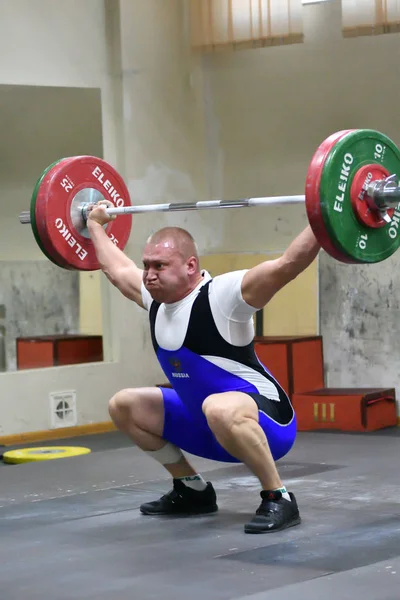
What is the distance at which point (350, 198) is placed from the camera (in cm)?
333

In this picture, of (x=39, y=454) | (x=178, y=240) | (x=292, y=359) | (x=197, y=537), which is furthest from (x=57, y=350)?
(x=197, y=537)

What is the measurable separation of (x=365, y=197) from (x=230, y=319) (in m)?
0.56

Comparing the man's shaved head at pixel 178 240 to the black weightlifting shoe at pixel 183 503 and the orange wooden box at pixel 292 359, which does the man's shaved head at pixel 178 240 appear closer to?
the black weightlifting shoe at pixel 183 503

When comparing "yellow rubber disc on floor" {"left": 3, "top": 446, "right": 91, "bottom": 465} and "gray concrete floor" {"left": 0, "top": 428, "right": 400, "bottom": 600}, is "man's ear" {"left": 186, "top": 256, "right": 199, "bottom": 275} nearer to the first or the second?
"gray concrete floor" {"left": 0, "top": 428, "right": 400, "bottom": 600}

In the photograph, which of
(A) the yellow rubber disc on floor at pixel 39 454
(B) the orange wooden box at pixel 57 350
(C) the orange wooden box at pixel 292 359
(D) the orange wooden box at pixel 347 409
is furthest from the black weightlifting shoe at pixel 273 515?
(B) the orange wooden box at pixel 57 350

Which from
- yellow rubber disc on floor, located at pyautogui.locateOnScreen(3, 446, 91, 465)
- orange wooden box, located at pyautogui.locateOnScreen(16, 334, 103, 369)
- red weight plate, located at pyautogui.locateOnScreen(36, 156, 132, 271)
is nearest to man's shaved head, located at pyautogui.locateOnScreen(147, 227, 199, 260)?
red weight plate, located at pyautogui.locateOnScreen(36, 156, 132, 271)

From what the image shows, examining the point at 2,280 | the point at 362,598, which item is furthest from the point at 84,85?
the point at 362,598

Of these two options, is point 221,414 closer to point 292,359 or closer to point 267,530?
point 267,530

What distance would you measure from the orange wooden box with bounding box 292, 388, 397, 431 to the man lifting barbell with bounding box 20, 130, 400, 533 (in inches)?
82.9

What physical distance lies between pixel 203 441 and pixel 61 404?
2491mm

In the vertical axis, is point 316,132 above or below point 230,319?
above

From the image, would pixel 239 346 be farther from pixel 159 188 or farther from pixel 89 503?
pixel 159 188

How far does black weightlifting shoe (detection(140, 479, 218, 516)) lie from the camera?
3.84 meters

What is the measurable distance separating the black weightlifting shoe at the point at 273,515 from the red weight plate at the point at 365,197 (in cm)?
90
